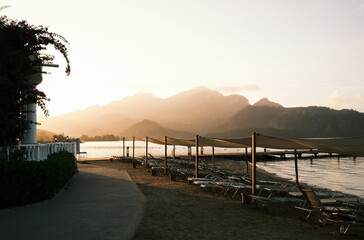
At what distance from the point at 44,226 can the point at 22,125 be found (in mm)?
3049

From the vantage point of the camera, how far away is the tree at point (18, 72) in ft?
21.7

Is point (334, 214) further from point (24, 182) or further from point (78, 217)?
point (24, 182)

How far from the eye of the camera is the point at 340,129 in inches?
6727

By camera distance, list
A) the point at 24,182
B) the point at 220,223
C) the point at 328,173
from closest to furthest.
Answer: the point at 220,223 → the point at 24,182 → the point at 328,173

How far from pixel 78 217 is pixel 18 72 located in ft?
11.6

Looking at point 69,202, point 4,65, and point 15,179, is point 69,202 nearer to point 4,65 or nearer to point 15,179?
point 15,179

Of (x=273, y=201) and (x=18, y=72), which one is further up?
(x=18, y=72)

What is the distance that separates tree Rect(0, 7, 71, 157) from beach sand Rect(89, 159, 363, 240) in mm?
3723

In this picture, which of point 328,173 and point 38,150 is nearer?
point 38,150

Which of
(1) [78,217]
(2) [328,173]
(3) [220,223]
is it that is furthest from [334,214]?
(2) [328,173]

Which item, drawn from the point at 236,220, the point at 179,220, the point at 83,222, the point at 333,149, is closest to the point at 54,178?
the point at 83,222

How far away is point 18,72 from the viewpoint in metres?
6.75

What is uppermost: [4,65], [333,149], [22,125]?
[4,65]

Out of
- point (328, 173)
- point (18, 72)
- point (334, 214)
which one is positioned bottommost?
point (328, 173)
